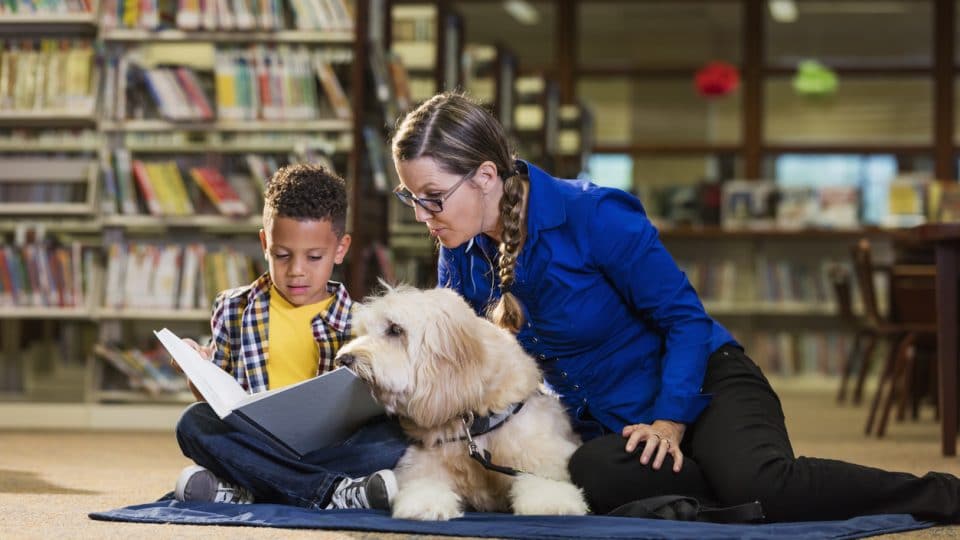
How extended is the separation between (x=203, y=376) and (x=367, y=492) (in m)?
0.39

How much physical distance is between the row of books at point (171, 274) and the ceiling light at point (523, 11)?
5.38 m

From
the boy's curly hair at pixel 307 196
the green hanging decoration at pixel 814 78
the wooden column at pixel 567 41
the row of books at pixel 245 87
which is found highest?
the wooden column at pixel 567 41

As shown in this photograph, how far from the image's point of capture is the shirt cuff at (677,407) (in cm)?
235

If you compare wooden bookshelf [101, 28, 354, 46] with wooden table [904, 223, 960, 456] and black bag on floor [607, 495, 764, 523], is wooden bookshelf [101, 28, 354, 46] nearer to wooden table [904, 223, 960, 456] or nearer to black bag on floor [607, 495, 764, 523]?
wooden table [904, 223, 960, 456]

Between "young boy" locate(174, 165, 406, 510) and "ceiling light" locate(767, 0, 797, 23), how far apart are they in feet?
24.3

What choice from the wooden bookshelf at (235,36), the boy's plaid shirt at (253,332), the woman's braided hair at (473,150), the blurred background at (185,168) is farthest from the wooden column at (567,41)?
the woman's braided hair at (473,150)

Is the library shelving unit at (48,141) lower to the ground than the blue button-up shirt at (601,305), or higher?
higher

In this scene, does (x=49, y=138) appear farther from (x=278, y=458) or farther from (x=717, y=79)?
(x=717, y=79)

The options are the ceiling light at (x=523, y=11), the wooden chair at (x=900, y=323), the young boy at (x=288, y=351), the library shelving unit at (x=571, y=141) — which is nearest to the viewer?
the young boy at (x=288, y=351)

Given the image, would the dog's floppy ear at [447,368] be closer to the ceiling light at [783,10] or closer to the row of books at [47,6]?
the row of books at [47,6]

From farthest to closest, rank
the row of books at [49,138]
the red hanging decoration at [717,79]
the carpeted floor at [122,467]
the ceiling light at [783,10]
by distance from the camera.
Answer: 1. the ceiling light at [783,10]
2. the red hanging decoration at [717,79]
3. the row of books at [49,138]
4. the carpeted floor at [122,467]

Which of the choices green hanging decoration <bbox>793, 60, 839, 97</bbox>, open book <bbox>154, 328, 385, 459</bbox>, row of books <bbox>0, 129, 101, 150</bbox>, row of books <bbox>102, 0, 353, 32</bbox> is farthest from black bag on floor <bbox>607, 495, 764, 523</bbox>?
green hanging decoration <bbox>793, 60, 839, 97</bbox>

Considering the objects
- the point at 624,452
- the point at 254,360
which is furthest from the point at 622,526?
the point at 254,360

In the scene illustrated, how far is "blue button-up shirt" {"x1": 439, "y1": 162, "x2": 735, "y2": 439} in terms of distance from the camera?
239cm
